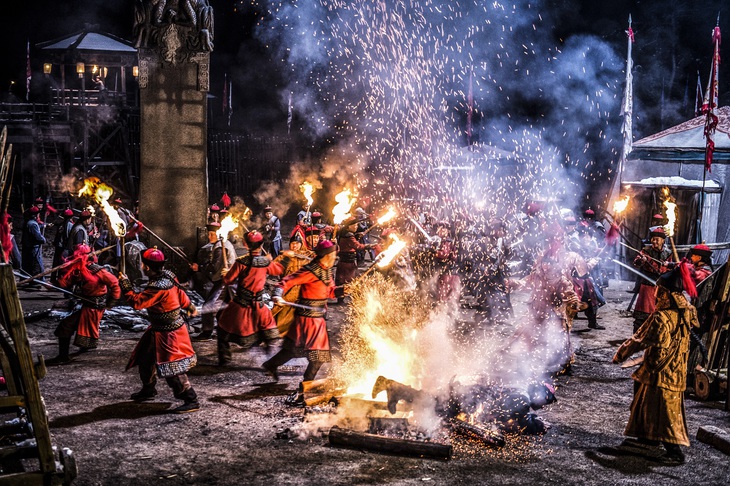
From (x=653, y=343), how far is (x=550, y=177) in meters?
22.5

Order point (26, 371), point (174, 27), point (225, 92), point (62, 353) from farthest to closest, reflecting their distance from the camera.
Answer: point (225, 92)
point (174, 27)
point (62, 353)
point (26, 371)

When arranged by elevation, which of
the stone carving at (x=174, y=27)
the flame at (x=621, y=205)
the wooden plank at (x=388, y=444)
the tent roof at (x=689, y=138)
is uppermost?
the stone carving at (x=174, y=27)

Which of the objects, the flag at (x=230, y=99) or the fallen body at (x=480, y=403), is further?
the flag at (x=230, y=99)

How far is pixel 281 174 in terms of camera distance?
2577cm

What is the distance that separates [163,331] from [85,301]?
2153mm

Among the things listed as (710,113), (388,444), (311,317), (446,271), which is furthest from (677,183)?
(388,444)

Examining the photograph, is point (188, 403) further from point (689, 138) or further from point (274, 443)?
point (689, 138)

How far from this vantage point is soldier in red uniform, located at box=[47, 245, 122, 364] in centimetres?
843

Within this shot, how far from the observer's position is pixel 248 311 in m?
8.29

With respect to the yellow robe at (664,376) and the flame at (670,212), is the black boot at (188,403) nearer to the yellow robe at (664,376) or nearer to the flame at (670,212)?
the yellow robe at (664,376)

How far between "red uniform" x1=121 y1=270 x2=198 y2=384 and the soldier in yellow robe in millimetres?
4306

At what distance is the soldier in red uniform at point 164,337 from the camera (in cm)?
671

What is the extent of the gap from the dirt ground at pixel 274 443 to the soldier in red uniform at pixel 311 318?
1.39 feet

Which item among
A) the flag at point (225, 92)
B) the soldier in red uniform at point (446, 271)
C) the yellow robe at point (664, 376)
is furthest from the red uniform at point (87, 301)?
the flag at point (225, 92)
